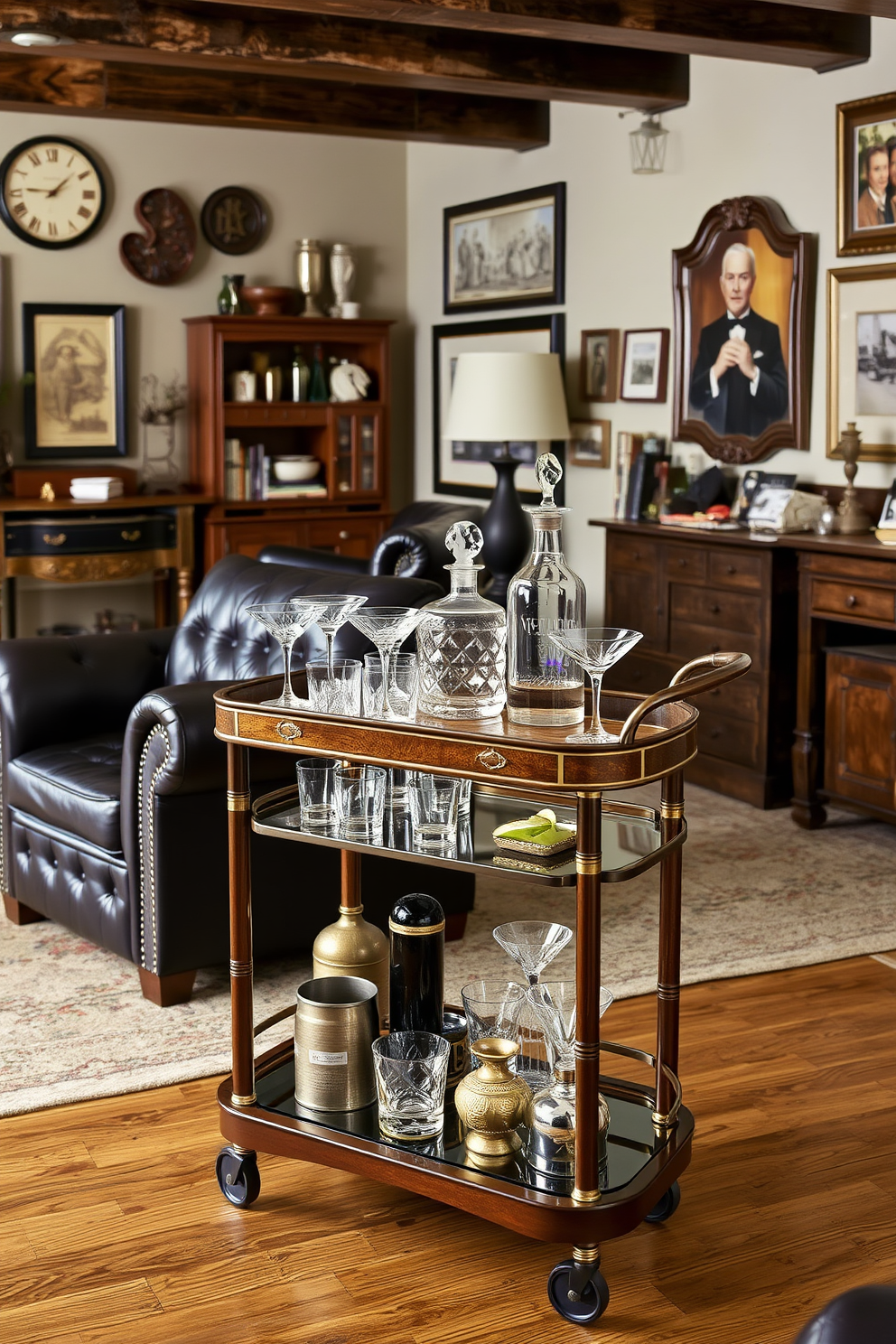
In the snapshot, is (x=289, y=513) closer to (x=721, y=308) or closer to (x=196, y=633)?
(x=721, y=308)

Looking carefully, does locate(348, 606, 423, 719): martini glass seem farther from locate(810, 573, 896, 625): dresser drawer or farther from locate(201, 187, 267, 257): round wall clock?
locate(201, 187, 267, 257): round wall clock

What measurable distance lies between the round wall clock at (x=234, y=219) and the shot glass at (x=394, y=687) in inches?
236

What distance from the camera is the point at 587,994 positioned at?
7.30 feet

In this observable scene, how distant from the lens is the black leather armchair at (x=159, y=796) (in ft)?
11.5

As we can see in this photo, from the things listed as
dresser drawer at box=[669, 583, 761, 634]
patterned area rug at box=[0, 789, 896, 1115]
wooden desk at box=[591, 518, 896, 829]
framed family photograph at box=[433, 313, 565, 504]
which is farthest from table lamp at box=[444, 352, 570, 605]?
patterned area rug at box=[0, 789, 896, 1115]

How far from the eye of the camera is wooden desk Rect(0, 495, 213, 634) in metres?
6.88

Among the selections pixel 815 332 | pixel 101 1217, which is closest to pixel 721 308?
pixel 815 332

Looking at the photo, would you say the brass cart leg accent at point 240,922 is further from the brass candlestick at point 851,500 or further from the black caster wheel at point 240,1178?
the brass candlestick at point 851,500

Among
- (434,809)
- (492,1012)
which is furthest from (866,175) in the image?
(492,1012)

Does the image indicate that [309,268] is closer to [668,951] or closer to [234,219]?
[234,219]

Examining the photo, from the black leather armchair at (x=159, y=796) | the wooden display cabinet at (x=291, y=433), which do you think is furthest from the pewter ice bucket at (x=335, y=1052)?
the wooden display cabinet at (x=291, y=433)

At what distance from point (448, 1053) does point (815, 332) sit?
152 inches

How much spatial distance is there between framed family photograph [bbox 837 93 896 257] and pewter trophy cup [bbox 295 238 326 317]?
3561mm

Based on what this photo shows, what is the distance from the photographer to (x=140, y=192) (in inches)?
303
